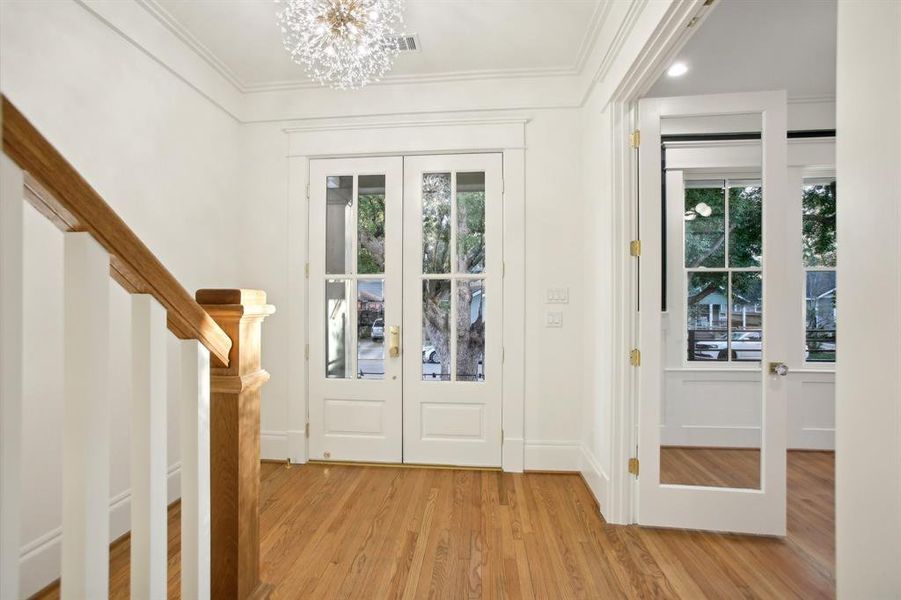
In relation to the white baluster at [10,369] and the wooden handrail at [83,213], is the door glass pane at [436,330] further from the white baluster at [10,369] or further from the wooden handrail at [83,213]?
the white baluster at [10,369]

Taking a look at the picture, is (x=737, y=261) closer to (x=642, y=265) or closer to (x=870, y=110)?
(x=642, y=265)

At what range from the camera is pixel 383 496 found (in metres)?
2.56

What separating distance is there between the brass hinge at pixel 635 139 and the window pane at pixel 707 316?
0.83 metres

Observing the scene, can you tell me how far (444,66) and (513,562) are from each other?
10.3 ft

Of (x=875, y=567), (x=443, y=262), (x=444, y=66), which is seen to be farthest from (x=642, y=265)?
(x=444, y=66)

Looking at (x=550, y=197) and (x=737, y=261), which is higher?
(x=550, y=197)

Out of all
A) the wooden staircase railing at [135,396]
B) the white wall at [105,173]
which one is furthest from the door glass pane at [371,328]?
the wooden staircase railing at [135,396]

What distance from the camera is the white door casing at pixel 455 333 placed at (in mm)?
2982

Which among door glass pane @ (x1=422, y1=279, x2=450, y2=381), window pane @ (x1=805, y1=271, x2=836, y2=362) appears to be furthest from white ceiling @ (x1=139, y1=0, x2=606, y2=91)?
window pane @ (x1=805, y1=271, x2=836, y2=362)

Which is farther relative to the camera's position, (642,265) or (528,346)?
(528,346)

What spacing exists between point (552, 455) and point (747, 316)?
155 centimetres

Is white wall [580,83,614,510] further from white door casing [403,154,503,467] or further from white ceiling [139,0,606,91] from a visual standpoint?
white door casing [403,154,503,467]

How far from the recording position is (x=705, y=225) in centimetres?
232

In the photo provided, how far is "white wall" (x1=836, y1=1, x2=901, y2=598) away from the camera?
81cm
